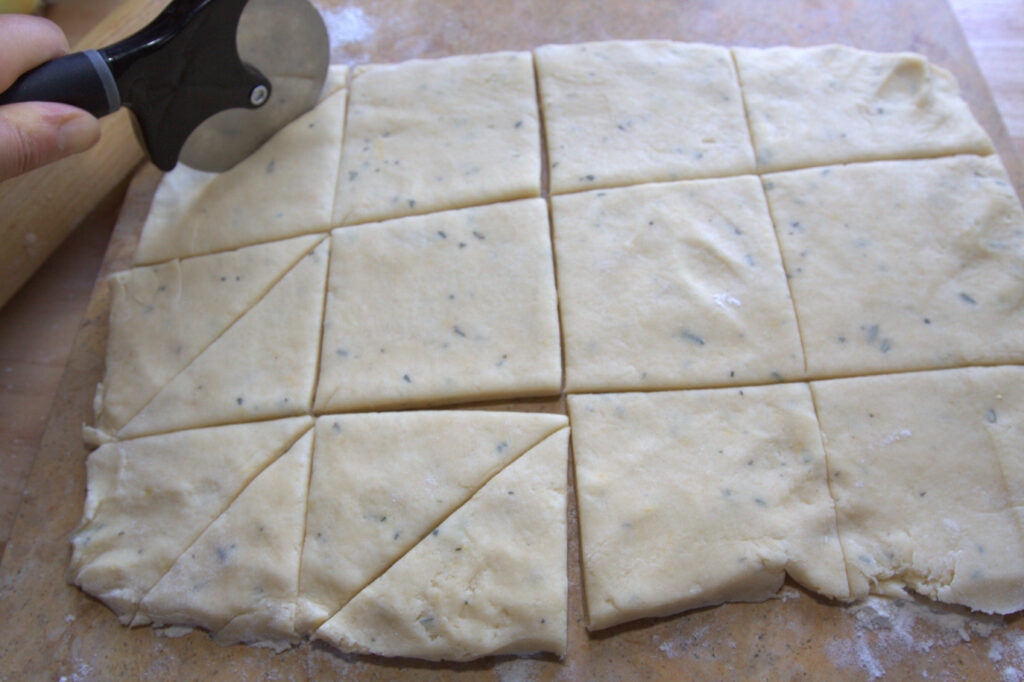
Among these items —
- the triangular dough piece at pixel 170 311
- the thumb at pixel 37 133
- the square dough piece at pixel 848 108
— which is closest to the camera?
the thumb at pixel 37 133

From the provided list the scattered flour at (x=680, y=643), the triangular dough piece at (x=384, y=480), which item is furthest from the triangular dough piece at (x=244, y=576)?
the scattered flour at (x=680, y=643)

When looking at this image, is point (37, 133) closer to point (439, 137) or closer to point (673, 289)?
point (439, 137)

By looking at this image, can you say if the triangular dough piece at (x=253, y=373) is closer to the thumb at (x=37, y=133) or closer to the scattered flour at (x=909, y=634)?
the thumb at (x=37, y=133)

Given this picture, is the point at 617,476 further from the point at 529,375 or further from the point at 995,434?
the point at 995,434

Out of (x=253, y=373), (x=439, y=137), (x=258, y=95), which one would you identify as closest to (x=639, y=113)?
(x=439, y=137)

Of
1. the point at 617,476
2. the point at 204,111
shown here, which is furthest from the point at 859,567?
the point at 204,111

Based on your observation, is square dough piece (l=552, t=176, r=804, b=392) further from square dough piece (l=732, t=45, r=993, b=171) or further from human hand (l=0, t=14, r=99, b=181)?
human hand (l=0, t=14, r=99, b=181)
